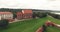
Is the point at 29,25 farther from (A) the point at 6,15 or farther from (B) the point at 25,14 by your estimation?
(A) the point at 6,15

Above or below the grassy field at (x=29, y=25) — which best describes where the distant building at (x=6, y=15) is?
above

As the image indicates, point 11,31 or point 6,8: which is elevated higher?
point 6,8

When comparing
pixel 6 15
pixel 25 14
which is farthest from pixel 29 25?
pixel 6 15

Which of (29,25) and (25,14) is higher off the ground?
(25,14)

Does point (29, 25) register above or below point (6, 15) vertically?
below

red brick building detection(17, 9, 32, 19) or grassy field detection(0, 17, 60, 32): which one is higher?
red brick building detection(17, 9, 32, 19)

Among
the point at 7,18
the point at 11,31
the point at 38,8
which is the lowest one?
the point at 11,31

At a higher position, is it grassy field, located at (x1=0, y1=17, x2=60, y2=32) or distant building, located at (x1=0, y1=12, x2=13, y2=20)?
distant building, located at (x1=0, y1=12, x2=13, y2=20)

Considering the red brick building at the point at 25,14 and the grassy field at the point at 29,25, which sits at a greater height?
the red brick building at the point at 25,14
